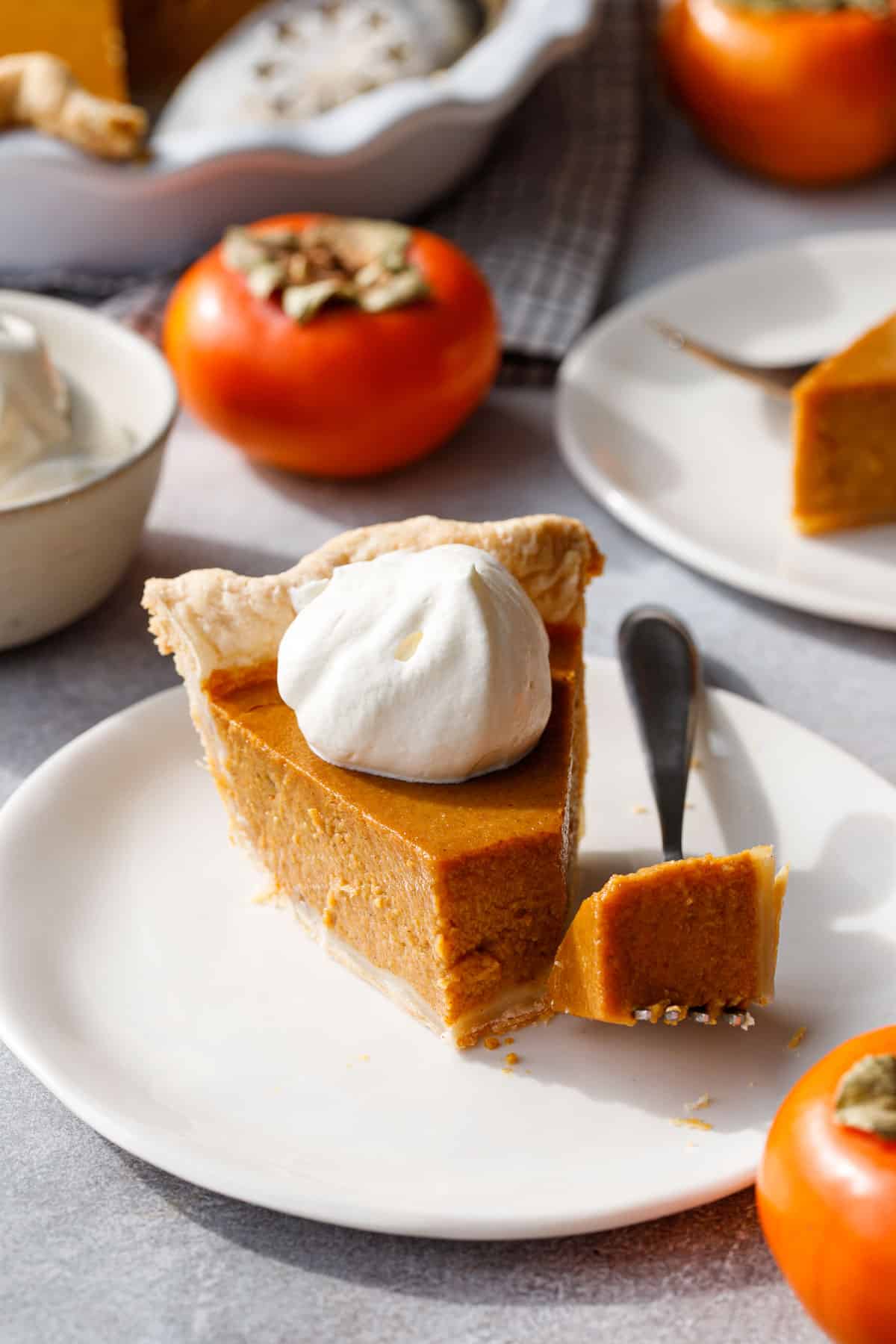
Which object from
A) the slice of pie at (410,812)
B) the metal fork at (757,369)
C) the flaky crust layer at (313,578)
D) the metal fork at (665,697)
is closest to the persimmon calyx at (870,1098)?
the slice of pie at (410,812)

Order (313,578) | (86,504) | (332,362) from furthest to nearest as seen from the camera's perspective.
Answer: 1. (332,362)
2. (86,504)
3. (313,578)

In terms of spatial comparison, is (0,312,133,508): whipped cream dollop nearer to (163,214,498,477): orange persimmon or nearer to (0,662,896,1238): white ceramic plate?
(163,214,498,477): orange persimmon

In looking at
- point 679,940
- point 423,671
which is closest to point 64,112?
point 423,671

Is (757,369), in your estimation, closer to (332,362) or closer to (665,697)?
(332,362)

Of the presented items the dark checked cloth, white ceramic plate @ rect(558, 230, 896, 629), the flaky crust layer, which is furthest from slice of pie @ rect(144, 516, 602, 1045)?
the dark checked cloth

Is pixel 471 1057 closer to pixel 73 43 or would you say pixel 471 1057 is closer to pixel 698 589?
pixel 698 589

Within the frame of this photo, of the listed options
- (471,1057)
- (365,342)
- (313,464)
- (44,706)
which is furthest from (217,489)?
(471,1057)
